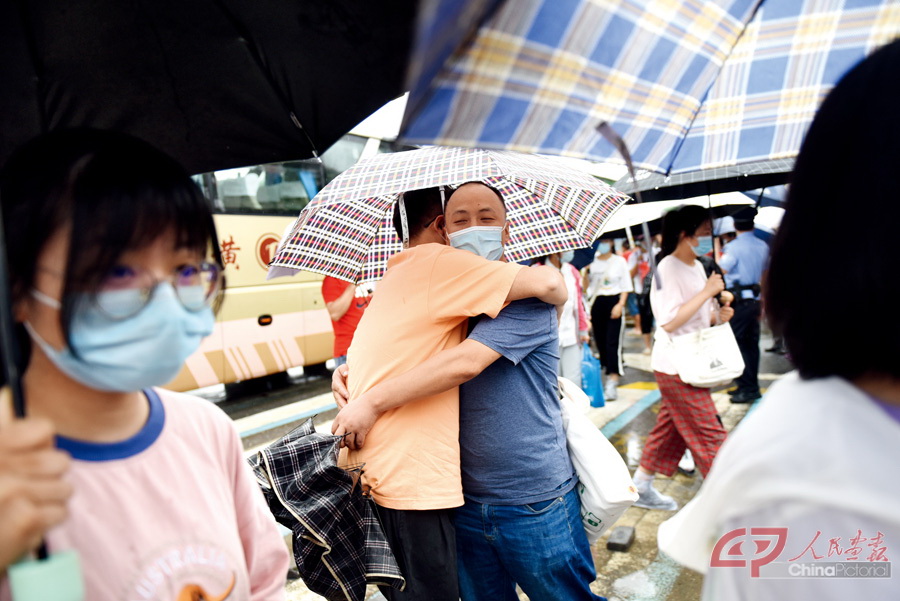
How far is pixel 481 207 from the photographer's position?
1.97 meters

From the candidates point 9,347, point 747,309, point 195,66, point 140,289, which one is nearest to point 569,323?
point 747,309

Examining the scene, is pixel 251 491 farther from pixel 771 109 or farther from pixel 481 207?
pixel 771 109

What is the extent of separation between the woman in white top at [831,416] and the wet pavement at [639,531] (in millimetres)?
2336

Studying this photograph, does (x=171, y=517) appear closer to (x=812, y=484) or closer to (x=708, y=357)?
(x=812, y=484)

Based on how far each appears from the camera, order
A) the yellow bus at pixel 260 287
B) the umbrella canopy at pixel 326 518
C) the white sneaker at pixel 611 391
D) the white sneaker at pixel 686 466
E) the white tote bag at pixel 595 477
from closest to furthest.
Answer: the umbrella canopy at pixel 326 518
the white tote bag at pixel 595 477
the white sneaker at pixel 686 466
the white sneaker at pixel 611 391
the yellow bus at pixel 260 287

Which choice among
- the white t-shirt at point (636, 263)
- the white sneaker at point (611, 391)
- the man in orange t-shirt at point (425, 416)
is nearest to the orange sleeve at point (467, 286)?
the man in orange t-shirt at point (425, 416)

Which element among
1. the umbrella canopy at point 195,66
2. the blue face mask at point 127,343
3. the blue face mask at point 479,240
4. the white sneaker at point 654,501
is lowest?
the white sneaker at point 654,501

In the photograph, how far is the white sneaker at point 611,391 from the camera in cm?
656

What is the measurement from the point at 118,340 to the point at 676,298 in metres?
3.27

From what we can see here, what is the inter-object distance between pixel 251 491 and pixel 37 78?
1142mm

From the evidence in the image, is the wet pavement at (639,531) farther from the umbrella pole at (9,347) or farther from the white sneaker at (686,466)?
the umbrella pole at (9,347)

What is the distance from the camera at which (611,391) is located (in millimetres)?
6645

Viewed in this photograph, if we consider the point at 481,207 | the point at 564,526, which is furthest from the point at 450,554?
the point at 481,207

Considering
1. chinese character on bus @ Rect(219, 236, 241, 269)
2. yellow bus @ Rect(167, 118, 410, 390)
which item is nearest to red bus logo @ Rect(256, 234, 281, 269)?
yellow bus @ Rect(167, 118, 410, 390)
